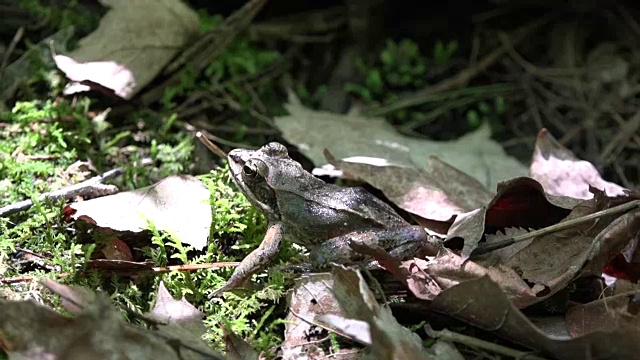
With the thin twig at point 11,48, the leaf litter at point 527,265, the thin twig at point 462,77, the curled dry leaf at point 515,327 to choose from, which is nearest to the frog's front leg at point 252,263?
the leaf litter at point 527,265

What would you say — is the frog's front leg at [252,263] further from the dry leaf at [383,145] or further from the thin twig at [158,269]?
the dry leaf at [383,145]

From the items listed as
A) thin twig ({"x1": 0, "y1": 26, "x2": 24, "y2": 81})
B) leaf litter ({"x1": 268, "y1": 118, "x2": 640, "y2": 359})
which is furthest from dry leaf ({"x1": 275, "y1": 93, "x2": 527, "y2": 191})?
thin twig ({"x1": 0, "y1": 26, "x2": 24, "y2": 81})

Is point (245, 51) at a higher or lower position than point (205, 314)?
higher

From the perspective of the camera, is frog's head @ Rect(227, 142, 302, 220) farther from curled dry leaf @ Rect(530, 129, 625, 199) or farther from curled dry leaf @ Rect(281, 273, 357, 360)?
curled dry leaf @ Rect(530, 129, 625, 199)

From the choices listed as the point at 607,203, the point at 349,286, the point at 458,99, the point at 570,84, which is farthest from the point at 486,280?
the point at 570,84

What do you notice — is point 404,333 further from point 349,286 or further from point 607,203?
point 607,203

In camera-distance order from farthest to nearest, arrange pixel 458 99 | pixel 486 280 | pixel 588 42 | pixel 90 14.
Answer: pixel 588 42 → pixel 458 99 → pixel 90 14 → pixel 486 280

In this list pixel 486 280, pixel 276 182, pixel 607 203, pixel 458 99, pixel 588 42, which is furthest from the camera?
pixel 588 42
